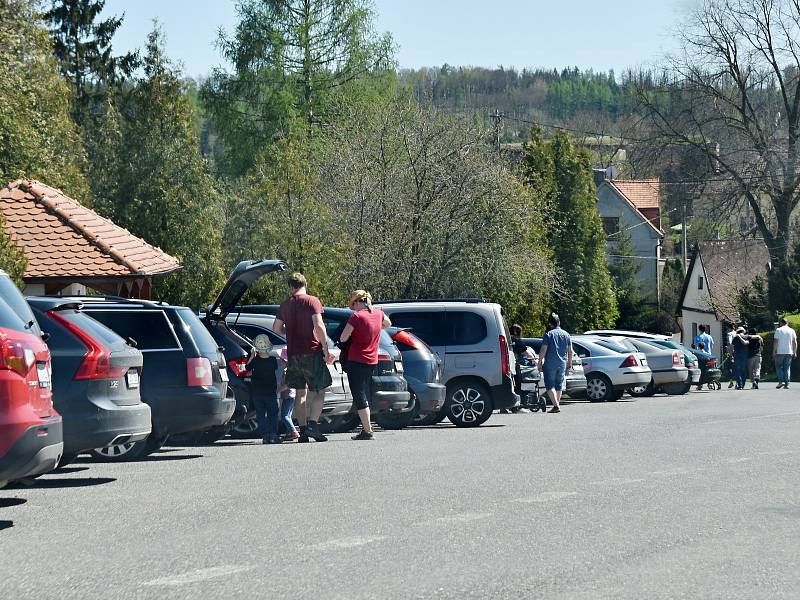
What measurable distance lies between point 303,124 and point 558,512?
46055 millimetres

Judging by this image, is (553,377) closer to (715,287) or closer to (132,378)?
(132,378)

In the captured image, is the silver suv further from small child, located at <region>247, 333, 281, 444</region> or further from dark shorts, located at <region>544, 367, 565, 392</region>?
small child, located at <region>247, 333, 281, 444</region>

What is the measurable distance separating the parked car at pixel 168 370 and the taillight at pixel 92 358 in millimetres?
2425

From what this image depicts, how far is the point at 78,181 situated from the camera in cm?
4075

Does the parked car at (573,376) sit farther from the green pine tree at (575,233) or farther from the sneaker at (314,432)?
the green pine tree at (575,233)

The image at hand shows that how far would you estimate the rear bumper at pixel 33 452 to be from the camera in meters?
8.73

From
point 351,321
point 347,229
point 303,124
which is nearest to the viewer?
point 351,321

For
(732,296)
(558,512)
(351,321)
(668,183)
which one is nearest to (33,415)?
(558,512)

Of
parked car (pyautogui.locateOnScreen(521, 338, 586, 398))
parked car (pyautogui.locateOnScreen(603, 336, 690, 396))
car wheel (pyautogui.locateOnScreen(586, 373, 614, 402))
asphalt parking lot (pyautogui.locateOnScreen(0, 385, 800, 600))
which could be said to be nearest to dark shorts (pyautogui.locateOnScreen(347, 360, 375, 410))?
asphalt parking lot (pyautogui.locateOnScreen(0, 385, 800, 600))

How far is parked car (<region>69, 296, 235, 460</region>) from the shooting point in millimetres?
14180

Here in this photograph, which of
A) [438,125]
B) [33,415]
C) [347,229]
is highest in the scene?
[438,125]

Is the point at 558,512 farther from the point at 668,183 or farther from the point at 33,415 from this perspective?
the point at 668,183

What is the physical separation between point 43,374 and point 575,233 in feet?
189

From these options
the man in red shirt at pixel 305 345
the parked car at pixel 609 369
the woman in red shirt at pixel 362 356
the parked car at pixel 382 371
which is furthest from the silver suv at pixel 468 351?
the parked car at pixel 609 369
